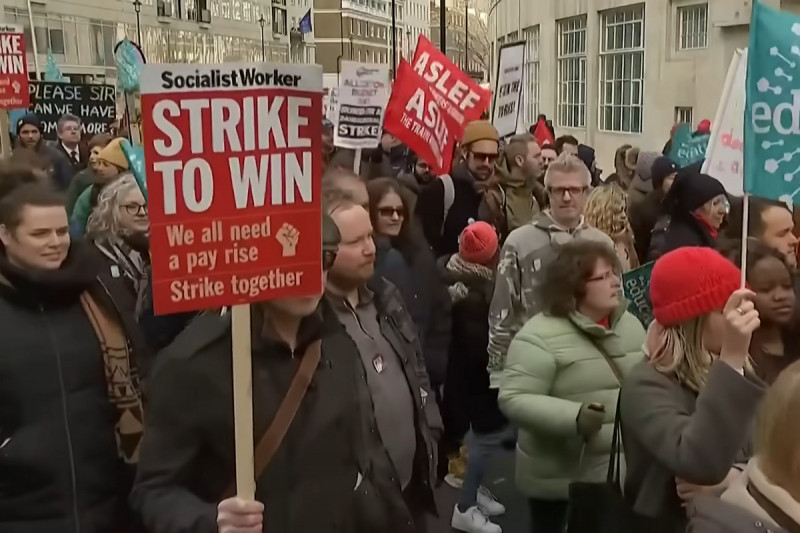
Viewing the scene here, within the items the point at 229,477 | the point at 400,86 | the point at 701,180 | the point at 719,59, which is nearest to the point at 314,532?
the point at 229,477

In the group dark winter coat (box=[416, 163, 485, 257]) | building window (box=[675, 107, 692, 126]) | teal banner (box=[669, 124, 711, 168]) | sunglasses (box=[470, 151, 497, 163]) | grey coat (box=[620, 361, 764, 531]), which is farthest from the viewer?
building window (box=[675, 107, 692, 126])

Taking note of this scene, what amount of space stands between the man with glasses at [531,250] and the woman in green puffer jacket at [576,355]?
92cm

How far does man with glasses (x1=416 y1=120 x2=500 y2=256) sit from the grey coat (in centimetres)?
400

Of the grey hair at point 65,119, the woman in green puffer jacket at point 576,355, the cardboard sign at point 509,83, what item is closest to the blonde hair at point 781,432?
the woman in green puffer jacket at point 576,355

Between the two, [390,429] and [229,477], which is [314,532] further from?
[390,429]

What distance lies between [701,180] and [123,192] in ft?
10.3

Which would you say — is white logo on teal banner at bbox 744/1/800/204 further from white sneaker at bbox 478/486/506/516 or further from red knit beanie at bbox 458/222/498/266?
white sneaker at bbox 478/486/506/516

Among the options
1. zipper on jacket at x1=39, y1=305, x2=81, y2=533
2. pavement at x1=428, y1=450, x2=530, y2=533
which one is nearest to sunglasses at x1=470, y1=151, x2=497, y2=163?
pavement at x1=428, y1=450, x2=530, y2=533

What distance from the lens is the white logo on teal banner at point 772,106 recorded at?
3.04m

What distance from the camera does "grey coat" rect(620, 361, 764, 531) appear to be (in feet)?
8.48

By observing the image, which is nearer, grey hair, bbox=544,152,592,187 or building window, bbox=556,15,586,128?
grey hair, bbox=544,152,592,187

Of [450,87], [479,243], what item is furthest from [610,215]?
[450,87]

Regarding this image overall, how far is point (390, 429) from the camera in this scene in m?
3.31

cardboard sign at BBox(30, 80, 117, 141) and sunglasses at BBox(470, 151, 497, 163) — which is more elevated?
cardboard sign at BBox(30, 80, 117, 141)
